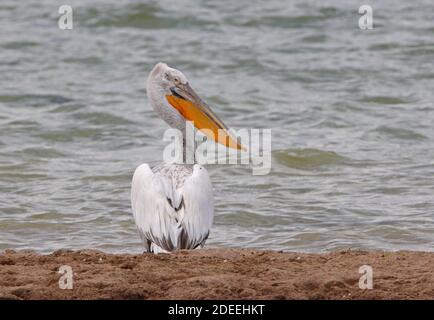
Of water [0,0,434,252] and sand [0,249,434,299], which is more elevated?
water [0,0,434,252]

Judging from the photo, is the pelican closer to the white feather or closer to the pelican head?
the white feather

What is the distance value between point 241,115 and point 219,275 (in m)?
8.16

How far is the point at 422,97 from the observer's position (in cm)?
1535

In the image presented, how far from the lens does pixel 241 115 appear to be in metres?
14.9

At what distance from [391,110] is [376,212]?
4.64m

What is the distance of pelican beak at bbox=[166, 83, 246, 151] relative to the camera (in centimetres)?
935

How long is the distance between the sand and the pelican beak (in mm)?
1795

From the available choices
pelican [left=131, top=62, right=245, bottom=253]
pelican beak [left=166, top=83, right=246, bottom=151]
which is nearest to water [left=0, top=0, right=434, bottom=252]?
pelican beak [left=166, top=83, right=246, bottom=151]

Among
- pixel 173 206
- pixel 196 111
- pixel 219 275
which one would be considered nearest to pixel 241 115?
pixel 196 111

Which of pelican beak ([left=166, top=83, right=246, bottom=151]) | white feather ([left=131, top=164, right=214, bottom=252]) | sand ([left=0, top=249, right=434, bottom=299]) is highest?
pelican beak ([left=166, top=83, right=246, bottom=151])

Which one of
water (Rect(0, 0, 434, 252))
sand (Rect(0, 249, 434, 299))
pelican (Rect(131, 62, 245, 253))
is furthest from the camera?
water (Rect(0, 0, 434, 252))

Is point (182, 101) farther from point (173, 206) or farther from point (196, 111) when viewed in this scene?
point (173, 206)
